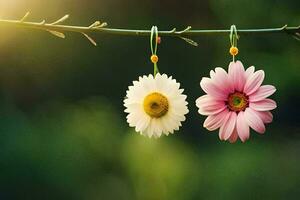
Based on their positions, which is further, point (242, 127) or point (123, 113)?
point (123, 113)

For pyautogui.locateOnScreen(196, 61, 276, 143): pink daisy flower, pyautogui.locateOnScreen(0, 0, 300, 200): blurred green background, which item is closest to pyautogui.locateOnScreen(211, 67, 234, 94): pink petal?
pyautogui.locateOnScreen(196, 61, 276, 143): pink daisy flower

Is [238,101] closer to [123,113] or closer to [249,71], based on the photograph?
[249,71]

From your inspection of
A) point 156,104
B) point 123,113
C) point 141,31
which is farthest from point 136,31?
point 123,113

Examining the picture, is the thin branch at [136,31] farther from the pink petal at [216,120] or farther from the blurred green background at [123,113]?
the blurred green background at [123,113]

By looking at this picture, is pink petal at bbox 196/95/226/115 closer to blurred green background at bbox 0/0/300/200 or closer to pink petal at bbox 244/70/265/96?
pink petal at bbox 244/70/265/96

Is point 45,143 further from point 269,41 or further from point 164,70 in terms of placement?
point 269,41

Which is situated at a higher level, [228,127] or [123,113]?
[123,113]

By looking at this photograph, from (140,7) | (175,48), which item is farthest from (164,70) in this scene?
(140,7)

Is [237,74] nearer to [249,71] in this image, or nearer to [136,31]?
[249,71]
